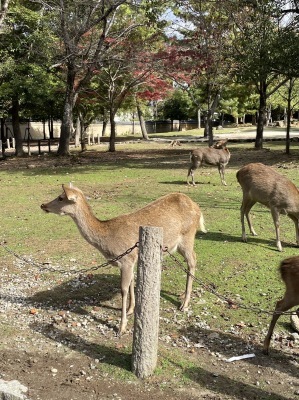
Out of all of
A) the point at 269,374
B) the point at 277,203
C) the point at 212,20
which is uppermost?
the point at 212,20

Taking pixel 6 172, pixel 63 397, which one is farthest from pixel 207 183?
pixel 63 397

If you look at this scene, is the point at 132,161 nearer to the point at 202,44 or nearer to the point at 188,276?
the point at 202,44

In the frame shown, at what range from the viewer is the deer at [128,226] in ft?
16.9

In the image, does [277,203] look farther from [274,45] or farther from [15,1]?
[15,1]

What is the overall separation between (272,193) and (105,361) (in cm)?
460

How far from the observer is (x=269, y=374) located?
4.28m

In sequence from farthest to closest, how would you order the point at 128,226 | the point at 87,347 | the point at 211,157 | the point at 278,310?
the point at 211,157 → the point at 128,226 → the point at 87,347 → the point at 278,310

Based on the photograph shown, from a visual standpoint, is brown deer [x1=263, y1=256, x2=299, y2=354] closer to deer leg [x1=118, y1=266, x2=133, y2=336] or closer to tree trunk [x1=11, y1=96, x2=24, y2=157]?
deer leg [x1=118, y1=266, x2=133, y2=336]

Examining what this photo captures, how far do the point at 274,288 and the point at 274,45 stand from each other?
1293 centimetres

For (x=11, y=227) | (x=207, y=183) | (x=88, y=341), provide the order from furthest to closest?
(x=207, y=183), (x=11, y=227), (x=88, y=341)

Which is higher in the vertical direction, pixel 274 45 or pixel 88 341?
pixel 274 45

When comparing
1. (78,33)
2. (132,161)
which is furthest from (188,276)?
(78,33)

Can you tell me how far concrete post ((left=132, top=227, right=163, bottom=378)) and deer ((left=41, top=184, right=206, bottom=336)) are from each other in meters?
0.83

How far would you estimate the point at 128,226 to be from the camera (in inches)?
211
